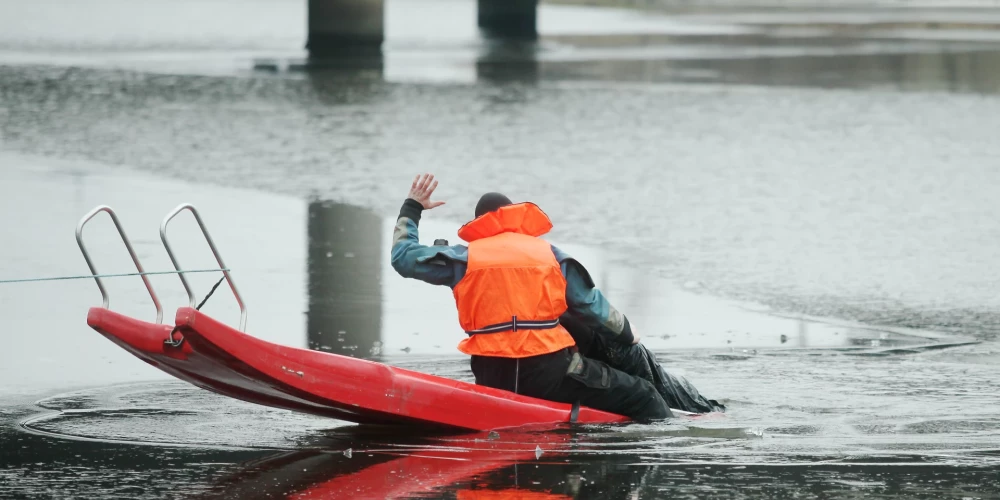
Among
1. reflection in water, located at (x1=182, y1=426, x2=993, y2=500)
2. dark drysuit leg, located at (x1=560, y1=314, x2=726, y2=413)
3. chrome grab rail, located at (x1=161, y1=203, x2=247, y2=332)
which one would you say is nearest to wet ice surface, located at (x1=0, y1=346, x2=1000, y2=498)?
reflection in water, located at (x1=182, y1=426, x2=993, y2=500)

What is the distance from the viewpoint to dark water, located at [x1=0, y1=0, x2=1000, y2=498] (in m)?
6.10

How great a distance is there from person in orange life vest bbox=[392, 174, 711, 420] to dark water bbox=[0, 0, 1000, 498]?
240 mm

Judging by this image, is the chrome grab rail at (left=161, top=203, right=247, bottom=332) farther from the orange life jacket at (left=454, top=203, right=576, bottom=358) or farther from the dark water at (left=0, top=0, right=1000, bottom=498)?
the orange life jacket at (left=454, top=203, right=576, bottom=358)

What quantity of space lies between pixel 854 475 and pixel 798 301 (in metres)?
4.34

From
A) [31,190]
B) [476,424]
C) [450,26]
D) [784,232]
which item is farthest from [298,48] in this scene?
[476,424]

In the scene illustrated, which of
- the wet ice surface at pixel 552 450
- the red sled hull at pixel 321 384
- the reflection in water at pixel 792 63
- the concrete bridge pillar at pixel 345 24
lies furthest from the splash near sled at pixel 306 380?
the concrete bridge pillar at pixel 345 24

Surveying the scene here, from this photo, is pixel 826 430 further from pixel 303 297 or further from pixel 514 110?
pixel 514 110

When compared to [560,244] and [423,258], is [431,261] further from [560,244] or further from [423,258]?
[560,244]

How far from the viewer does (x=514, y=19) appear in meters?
48.0

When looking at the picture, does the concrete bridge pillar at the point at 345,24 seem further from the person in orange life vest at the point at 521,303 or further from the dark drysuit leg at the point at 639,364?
the person in orange life vest at the point at 521,303

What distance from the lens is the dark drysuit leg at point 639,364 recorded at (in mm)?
6809

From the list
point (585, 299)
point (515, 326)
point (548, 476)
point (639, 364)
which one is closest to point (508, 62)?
point (639, 364)

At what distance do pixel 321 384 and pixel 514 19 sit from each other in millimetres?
42368

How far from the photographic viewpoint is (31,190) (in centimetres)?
1473
